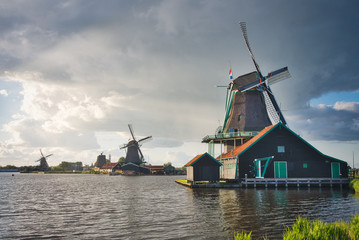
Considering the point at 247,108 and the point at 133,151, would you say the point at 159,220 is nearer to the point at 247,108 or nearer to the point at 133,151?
the point at 247,108

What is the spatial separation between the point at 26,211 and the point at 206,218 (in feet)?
38.0

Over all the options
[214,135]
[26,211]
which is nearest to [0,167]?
[214,135]

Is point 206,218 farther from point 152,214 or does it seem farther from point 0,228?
point 0,228

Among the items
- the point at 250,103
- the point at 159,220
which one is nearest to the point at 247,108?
the point at 250,103

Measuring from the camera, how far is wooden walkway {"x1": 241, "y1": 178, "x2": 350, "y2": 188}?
115 feet

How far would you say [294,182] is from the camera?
35.0 meters

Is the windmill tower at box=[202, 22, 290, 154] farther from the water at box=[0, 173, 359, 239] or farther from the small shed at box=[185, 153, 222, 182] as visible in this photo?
the water at box=[0, 173, 359, 239]

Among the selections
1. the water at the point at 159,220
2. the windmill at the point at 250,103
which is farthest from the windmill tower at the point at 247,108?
the water at the point at 159,220

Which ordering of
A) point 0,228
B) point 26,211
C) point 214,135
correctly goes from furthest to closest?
point 214,135, point 26,211, point 0,228

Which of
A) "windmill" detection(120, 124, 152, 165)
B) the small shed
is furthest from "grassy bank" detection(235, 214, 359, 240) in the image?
"windmill" detection(120, 124, 152, 165)

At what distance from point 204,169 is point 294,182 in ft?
34.0

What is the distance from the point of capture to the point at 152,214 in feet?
56.7

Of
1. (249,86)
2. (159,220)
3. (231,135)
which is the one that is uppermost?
(249,86)

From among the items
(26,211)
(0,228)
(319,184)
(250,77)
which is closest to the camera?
(0,228)
